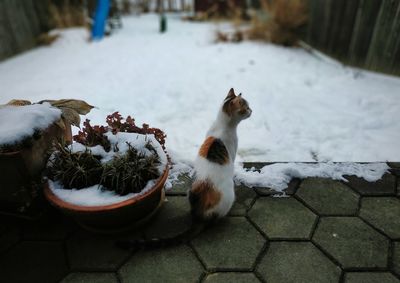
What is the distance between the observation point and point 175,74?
190 inches

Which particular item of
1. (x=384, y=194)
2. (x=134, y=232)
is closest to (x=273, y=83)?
(x=384, y=194)

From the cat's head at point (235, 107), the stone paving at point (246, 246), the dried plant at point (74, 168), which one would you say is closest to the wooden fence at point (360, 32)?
the stone paving at point (246, 246)

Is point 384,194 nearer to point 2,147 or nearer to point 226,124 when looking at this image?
point 226,124

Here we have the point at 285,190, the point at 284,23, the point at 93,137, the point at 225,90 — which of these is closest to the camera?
the point at 93,137

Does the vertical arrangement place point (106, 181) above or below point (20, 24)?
below

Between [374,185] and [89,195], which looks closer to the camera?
[89,195]

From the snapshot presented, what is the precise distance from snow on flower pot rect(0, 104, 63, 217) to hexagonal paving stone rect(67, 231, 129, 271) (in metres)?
0.40

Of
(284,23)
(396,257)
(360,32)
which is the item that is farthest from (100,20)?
(396,257)

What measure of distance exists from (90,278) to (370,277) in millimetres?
1691

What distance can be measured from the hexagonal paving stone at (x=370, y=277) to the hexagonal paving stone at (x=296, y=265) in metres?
0.07

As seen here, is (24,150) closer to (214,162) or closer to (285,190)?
(214,162)

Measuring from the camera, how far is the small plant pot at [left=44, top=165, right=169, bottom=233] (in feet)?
5.91

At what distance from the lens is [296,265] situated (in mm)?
1867

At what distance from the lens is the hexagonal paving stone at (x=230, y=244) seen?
190 cm
